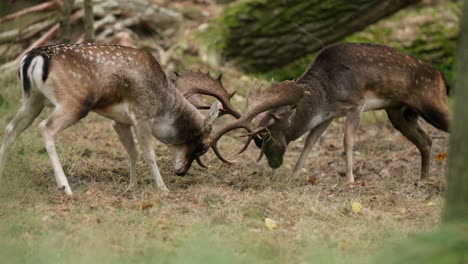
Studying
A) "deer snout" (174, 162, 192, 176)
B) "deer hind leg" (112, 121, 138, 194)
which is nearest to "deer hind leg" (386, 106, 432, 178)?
"deer snout" (174, 162, 192, 176)

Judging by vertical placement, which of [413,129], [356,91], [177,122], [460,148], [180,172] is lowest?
[413,129]

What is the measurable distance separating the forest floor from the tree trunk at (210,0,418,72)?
3132 millimetres

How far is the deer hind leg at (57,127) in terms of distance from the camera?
828cm

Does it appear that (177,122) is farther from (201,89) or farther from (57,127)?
(57,127)

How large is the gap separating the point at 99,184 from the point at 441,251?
497 centimetres

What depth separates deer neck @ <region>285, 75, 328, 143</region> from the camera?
33.9ft

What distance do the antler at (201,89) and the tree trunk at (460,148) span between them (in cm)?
444

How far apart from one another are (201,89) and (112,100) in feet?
Result: 5.16

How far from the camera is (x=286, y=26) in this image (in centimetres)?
1503

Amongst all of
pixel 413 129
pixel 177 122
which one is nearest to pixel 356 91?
pixel 413 129

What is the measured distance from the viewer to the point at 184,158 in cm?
975

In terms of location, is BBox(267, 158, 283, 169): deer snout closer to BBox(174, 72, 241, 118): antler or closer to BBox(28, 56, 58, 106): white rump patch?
BBox(174, 72, 241, 118): antler

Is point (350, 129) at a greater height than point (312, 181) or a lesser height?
greater

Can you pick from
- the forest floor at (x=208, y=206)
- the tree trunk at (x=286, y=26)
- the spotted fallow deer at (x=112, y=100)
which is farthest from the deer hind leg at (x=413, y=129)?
the tree trunk at (x=286, y=26)
